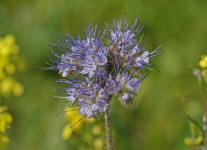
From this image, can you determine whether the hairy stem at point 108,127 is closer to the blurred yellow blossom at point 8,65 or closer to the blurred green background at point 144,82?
the blurred green background at point 144,82

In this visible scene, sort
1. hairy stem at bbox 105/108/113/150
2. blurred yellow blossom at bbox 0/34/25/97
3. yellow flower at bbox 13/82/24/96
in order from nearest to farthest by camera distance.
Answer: hairy stem at bbox 105/108/113/150 → blurred yellow blossom at bbox 0/34/25/97 → yellow flower at bbox 13/82/24/96

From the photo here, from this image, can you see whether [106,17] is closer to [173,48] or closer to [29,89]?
[173,48]

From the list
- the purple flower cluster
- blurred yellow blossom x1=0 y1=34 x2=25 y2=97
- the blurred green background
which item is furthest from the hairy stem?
blurred yellow blossom x1=0 y1=34 x2=25 y2=97

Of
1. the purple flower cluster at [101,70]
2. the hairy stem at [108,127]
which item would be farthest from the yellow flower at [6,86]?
the hairy stem at [108,127]

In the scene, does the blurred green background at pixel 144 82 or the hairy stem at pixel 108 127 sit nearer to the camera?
the hairy stem at pixel 108 127

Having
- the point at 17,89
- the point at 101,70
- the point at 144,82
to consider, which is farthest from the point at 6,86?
the point at 101,70

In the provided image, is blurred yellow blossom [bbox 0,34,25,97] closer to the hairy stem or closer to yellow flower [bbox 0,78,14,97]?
yellow flower [bbox 0,78,14,97]
